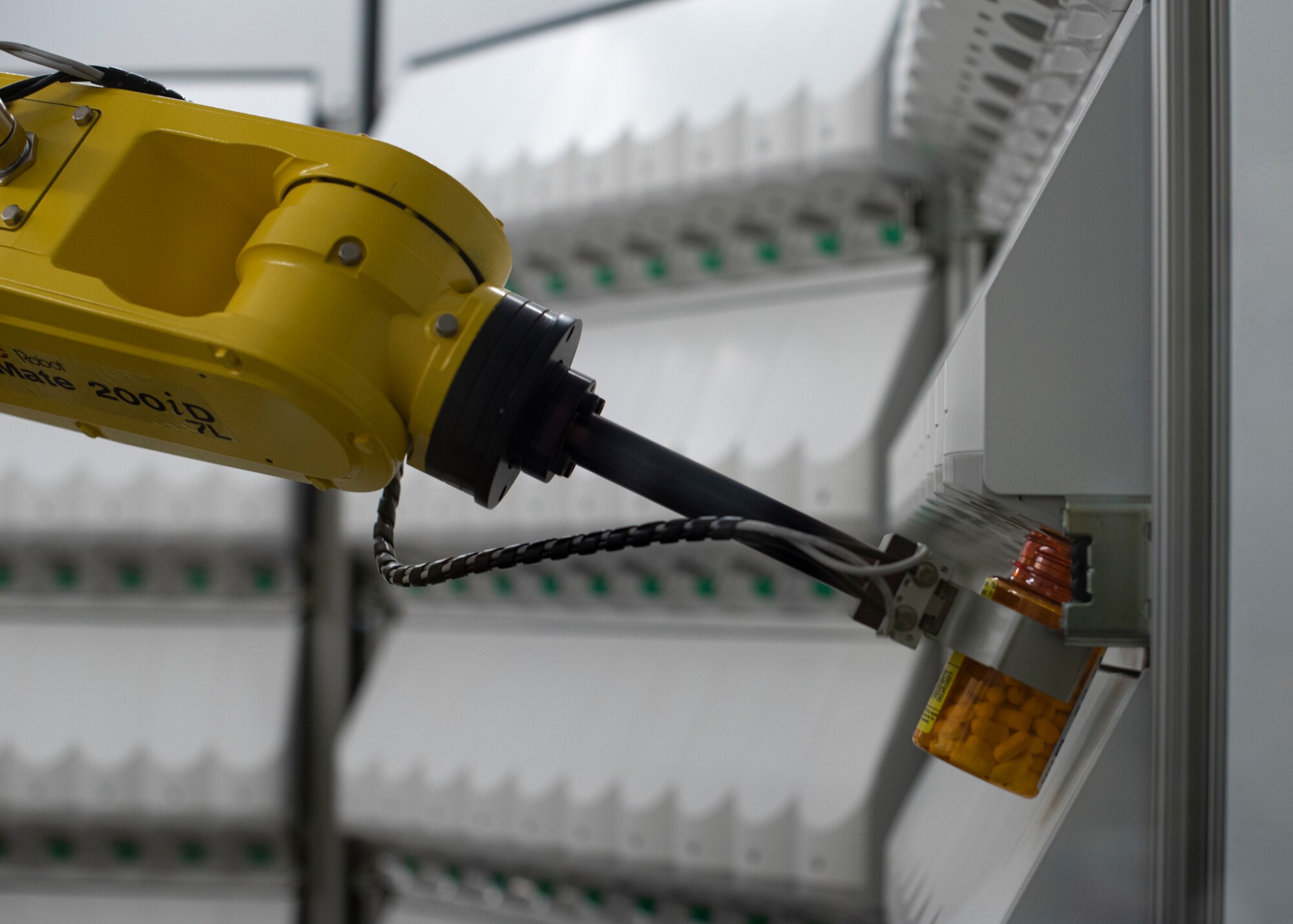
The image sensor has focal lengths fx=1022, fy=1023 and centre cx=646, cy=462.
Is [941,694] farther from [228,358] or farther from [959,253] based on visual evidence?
[959,253]

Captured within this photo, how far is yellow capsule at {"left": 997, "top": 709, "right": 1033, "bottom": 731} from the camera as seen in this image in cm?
69

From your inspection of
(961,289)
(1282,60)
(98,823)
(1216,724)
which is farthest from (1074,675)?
(98,823)

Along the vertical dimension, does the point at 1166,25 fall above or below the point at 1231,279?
above

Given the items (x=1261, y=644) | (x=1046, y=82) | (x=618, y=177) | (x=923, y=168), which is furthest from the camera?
(x=618, y=177)

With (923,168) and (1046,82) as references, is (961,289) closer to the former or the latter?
(923,168)

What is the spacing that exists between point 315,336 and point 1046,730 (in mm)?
541

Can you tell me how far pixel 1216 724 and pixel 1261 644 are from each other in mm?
57

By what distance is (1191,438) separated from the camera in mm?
621

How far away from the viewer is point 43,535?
81.3 inches

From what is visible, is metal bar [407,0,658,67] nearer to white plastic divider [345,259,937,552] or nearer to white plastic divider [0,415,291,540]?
white plastic divider [345,259,937,552]

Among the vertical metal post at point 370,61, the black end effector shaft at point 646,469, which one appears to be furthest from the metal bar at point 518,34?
the black end effector shaft at point 646,469

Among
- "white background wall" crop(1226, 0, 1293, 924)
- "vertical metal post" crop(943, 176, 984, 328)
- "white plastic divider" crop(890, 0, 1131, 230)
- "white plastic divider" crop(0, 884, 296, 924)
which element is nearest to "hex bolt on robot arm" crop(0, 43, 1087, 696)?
"white background wall" crop(1226, 0, 1293, 924)

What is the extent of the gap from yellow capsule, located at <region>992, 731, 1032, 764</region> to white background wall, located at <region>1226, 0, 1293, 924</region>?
126mm

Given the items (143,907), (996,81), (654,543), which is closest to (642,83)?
(996,81)
